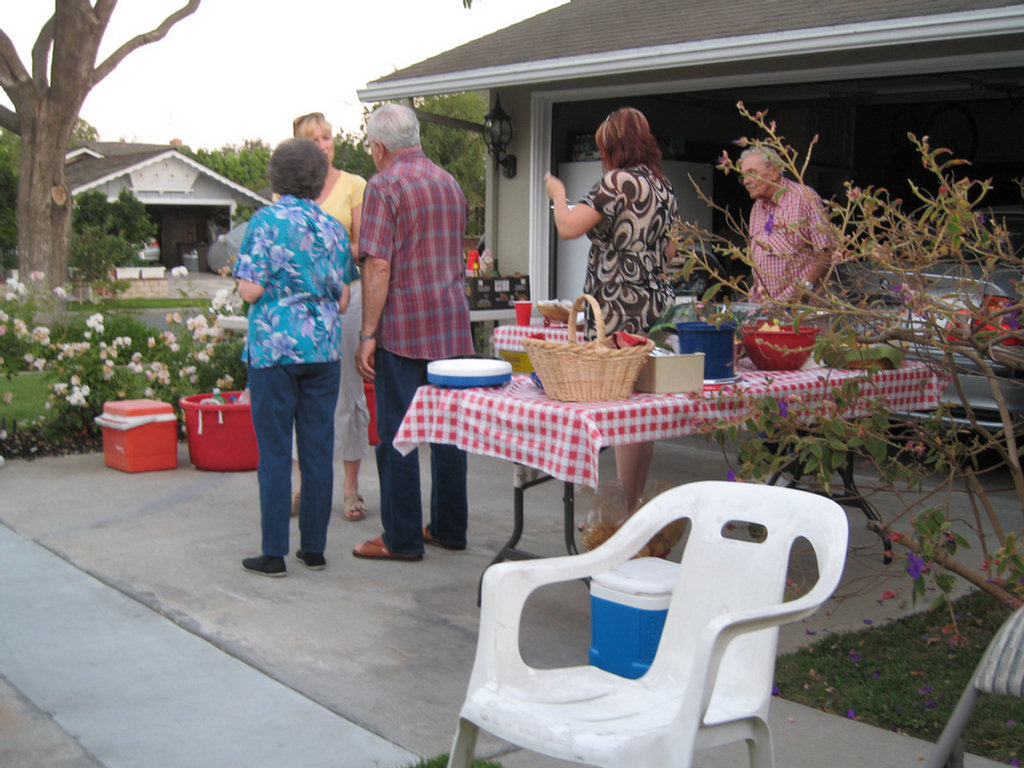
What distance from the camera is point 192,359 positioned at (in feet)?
23.5

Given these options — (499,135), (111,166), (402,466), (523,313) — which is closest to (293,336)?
(402,466)

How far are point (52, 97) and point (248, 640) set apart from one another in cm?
1730

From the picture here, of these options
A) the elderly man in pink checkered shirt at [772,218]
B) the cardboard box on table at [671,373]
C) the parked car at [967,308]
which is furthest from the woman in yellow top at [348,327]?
the parked car at [967,308]

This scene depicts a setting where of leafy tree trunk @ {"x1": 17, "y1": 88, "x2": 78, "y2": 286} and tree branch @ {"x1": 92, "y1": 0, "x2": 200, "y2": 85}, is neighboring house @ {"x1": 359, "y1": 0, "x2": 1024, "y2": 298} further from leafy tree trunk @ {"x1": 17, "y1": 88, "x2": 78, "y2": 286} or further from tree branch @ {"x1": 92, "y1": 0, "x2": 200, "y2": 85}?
leafy tree trunk @ {"x1": 17, "y1": 88, "x2": 78, "y2": 286}

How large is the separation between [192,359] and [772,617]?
229 inches

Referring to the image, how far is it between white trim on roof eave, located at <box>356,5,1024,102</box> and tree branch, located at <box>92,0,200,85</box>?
1083cm

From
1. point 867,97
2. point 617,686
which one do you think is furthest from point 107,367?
point 867,97

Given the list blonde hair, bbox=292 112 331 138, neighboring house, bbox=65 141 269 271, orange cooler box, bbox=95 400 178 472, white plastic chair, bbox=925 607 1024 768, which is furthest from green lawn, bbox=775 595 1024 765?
neighboring house, bbox=65 141 269 271

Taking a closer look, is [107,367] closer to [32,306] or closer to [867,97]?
[32,306]

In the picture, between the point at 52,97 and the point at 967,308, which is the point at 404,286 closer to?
the point at 967,308

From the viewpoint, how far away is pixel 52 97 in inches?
723

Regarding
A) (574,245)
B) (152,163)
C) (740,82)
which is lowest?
(574,245)

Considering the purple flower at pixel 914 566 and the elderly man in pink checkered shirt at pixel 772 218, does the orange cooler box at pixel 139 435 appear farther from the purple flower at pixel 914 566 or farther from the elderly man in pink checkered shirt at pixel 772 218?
the purple flower at pixel 914 566

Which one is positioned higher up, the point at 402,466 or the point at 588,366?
the point at 588,366
